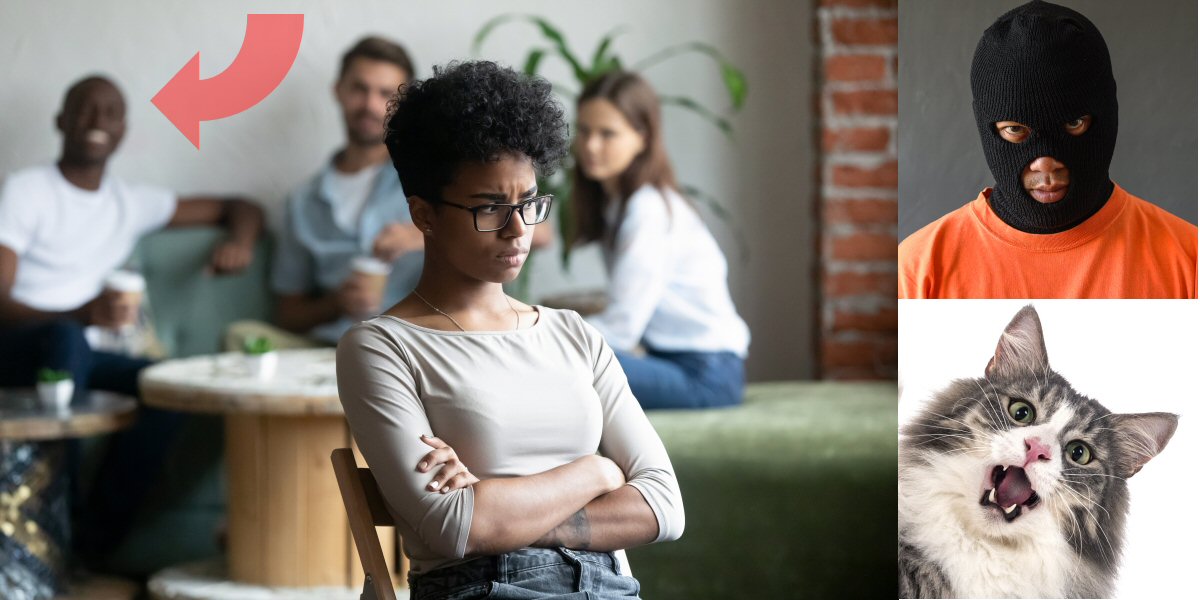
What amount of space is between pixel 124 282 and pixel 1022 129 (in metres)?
2.54

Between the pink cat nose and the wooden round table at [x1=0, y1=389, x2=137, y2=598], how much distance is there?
2.09 m

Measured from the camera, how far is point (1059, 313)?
1.87 meters

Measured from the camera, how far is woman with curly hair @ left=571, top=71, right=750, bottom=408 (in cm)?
317

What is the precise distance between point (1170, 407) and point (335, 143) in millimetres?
2659

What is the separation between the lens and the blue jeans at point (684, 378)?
305cm

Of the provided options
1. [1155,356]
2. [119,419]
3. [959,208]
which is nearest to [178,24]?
[119,419]

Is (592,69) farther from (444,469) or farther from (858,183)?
(444,469)

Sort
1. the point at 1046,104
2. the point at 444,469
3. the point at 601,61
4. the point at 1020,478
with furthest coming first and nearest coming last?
1. the point at 601,61
2. the point at 1020,478
3. the point at 1046,104
4. the point at 444,469

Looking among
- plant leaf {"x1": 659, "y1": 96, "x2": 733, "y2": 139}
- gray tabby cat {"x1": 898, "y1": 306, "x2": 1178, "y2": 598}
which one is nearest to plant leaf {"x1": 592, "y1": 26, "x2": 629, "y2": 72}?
plant leaf {"x1": 659, "y1": 96, "x2": 733, "y2": 139}

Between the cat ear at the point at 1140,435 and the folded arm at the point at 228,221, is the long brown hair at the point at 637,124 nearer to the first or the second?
the folded arm at the point at 228,221

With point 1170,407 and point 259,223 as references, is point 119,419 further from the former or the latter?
point 1170,407

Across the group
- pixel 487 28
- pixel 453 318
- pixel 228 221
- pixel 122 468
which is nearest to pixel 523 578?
pixel 453 318

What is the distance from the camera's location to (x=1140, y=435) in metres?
1.88

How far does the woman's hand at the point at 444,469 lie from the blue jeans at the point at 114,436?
7.12 ft
